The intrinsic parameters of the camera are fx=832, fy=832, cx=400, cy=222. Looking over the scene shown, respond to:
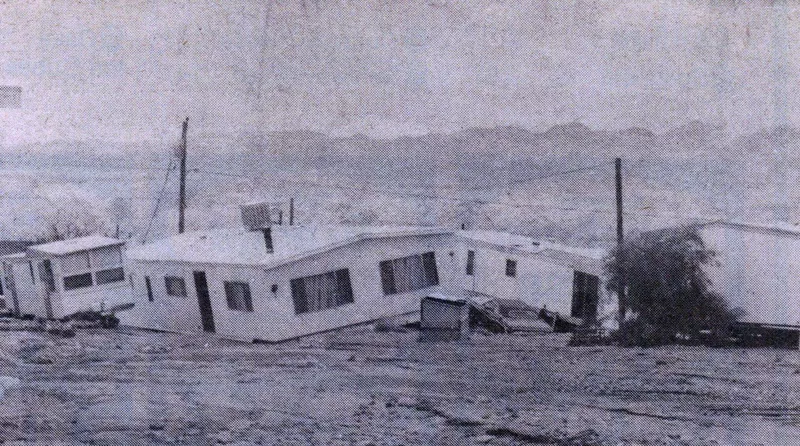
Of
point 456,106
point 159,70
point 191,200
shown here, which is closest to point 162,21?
point 159,70

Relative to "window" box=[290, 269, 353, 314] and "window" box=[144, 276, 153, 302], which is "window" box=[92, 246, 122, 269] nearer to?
"window" box=[144, 276, 153, 302]

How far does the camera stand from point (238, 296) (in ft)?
54.2

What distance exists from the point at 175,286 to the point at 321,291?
3.61 meters

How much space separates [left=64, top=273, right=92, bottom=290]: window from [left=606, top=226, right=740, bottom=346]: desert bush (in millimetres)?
11216

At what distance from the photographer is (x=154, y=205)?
14.0 metres

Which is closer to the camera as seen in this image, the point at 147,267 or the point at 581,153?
the point at 581,153

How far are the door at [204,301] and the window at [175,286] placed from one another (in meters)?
0.51

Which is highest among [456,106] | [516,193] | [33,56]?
[33,56]

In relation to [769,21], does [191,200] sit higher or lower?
lower

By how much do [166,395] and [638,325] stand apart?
10.8m

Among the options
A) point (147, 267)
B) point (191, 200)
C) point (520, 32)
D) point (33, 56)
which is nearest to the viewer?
point (33, 56)

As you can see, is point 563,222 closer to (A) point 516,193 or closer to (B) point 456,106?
(A) point 516,193

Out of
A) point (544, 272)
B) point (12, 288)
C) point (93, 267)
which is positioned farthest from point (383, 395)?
point (544, 272)

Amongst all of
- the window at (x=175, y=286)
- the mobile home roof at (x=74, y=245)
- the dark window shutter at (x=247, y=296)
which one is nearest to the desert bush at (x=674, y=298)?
the dark window shutter at (x=247, y=296)
